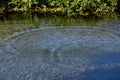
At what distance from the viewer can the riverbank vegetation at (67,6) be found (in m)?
18.8

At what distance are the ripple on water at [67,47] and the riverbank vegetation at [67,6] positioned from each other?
461 cm

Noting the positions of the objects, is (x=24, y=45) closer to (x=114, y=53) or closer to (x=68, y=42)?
(x=68, y=42)

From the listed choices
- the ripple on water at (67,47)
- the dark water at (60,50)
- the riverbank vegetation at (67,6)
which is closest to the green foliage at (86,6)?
the riverbank vegetation at (67,6)

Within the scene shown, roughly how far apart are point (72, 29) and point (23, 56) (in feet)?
15.9

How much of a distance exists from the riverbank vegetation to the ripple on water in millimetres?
4610

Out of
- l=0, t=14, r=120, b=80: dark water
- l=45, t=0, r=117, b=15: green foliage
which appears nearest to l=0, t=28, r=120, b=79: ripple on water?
l=0, t=14, r=120, b=80: dark water

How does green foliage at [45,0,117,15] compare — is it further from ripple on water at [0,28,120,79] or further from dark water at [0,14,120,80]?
ripple on water at [0,28,120,79]

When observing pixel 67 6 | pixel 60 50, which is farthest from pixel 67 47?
pixel 67 6

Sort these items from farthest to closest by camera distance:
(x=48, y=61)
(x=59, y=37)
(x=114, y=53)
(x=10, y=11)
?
(x=10, y=11) < (x=59, y=37) < (x=114, y=53) < (x=48, y=61)

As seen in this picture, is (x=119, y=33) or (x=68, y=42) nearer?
(x=68, y=42)

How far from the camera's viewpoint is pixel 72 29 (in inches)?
575

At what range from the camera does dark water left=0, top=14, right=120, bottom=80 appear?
8.87m

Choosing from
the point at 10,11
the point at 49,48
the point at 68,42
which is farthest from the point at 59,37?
the point at 10,11

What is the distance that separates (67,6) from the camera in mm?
18906
